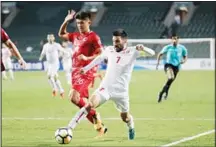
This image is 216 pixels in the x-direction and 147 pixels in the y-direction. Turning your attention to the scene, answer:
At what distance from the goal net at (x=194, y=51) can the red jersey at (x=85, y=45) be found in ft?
90.2

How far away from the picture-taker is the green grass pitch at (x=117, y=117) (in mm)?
11305

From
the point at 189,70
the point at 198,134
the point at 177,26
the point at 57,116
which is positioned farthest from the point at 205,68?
the point at 198,134

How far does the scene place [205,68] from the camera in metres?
40.6

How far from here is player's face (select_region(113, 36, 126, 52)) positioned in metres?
10.3

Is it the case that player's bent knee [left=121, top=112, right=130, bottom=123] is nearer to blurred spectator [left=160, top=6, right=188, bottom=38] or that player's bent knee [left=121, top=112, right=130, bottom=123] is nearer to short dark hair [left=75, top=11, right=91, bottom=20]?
short dark hair [left=75, top=11, right=91, bottom=20]

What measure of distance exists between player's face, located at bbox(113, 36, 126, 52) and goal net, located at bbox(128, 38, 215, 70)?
28.5 meters

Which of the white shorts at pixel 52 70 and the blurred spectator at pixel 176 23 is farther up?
the white shorts at pixel 52 70

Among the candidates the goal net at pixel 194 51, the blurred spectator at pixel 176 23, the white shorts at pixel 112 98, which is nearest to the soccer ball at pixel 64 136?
the white shorts at pixel 112 98

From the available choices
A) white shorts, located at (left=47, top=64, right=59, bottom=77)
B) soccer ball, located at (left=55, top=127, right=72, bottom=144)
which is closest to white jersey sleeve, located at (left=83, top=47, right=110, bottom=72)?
soccer ball, located at (left=55, top=127, right=72, bottom=144)

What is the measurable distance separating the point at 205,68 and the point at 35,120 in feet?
89.4

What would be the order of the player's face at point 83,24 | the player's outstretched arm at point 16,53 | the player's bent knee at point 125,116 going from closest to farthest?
the player's outstretched arm at point 16,53, the player's bent knee at point 125,116, the player's face at point 83,24

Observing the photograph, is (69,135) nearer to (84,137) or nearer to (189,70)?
(84,137)

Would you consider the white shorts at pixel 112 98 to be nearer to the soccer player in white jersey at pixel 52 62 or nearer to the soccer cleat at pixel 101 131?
the soccer cleat at pixel 101 131

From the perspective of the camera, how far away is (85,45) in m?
11.5
